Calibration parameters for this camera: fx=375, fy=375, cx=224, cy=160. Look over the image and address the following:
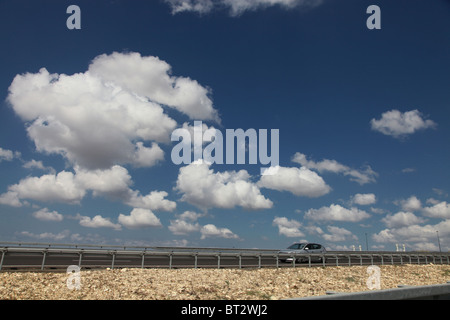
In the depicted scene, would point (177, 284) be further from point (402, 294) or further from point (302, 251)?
point (302, 251)

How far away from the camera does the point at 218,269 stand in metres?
21.2

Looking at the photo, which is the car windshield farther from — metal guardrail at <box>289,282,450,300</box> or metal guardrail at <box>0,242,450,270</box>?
metal guardrail at <box>289,282,450,300</box>

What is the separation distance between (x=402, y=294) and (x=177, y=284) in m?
12.1

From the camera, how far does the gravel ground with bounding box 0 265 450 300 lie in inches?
529

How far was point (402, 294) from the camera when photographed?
4.85 metres

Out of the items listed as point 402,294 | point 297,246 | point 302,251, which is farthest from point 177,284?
point 297,246

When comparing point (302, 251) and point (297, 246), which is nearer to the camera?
point (302, 251)

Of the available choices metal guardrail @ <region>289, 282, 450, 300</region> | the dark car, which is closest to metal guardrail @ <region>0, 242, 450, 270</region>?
the dark car

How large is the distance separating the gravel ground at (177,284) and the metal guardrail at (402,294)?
931 centimetres

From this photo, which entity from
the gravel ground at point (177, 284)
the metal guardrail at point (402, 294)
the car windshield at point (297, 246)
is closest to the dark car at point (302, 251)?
the car windshield at point (297, 246)

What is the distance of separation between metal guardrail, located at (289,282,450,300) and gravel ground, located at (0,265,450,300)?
30.5 feet

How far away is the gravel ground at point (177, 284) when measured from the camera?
1343 centimetres

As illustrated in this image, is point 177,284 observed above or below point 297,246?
below
